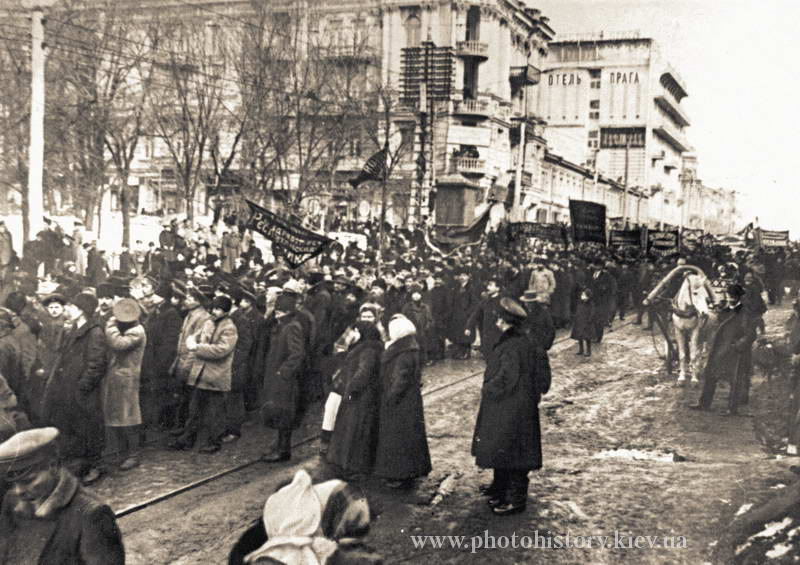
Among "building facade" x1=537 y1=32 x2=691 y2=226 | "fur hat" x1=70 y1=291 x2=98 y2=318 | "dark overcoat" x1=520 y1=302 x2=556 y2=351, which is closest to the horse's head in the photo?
"building facade" x1=537 y1=32 x2=691 y2=226

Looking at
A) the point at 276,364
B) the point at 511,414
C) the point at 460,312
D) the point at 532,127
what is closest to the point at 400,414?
the point at 511,414

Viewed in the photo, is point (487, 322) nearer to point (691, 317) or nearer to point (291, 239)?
point (691, 317)

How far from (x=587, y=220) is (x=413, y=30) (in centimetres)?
1105

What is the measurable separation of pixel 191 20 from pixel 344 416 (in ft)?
66.5

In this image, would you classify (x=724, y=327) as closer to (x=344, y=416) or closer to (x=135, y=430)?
(x=344, y=416)

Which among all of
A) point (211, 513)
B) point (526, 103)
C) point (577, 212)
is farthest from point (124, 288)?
point (526, 103)

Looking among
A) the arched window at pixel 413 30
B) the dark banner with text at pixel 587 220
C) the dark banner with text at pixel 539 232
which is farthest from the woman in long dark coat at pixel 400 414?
the arched window at pixel 413 30

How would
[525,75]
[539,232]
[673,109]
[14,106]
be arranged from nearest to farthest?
[673,109]
[14,106]
[525,75]
[539,232]

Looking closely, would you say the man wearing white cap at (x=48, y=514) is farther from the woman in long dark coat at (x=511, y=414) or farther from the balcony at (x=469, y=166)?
the balcony at (x=469, y=166)

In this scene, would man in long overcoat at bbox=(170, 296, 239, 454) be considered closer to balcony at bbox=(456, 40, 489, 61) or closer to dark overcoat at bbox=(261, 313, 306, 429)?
dark overcoat at bbox=(261, 313, 306, 429)

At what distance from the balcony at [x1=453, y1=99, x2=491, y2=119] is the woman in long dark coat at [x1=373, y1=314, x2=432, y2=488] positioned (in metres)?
18.2

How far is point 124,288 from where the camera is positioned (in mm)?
8664

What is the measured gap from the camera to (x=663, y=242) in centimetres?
1452

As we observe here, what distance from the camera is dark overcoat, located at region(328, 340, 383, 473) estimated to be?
6.77 metres
